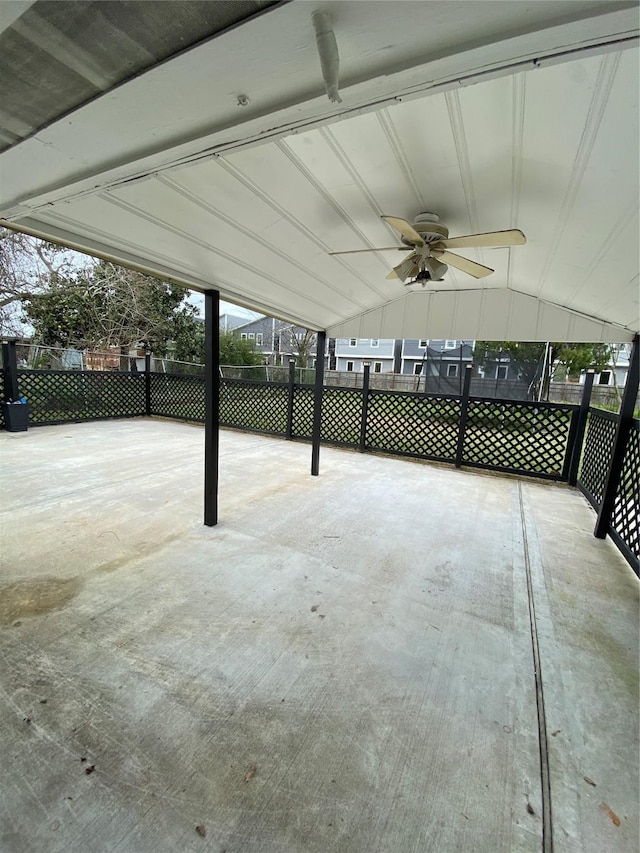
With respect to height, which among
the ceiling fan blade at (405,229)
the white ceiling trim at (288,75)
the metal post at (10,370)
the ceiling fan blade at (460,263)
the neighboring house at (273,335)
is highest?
the neighboring house at (273,335)

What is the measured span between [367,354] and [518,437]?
1438 centimetres

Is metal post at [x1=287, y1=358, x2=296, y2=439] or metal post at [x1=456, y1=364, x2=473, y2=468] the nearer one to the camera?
metal post at [x1=456, y1=364, x2=473, y2=468]

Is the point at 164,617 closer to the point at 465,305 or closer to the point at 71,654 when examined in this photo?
the point at 71,654

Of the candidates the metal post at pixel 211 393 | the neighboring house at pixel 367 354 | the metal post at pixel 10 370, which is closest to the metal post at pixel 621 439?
the metal post at pixel 211 393

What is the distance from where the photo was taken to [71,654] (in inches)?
61.8

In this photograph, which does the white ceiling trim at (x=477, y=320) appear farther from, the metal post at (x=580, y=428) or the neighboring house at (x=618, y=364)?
the neighboring house at (x=618, y=364)

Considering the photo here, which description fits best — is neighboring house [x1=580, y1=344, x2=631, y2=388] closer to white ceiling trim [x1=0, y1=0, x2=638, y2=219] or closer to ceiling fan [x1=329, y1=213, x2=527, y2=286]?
ceiling fan [x1=329, y1=213, x2=527, y2=286]

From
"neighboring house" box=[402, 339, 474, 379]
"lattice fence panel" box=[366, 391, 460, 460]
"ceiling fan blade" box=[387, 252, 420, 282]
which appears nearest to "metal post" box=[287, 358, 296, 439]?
"lattice fence panel" box=[366, 391, 460, 460]

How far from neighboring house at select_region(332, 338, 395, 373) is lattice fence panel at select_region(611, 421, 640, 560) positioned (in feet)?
49.0

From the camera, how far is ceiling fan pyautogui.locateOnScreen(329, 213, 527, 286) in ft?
5.77

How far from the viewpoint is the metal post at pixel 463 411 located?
4.95 metres

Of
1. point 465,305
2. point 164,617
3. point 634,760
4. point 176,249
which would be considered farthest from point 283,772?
point 465,305

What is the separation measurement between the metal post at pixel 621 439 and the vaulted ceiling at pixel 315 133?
1.96ft

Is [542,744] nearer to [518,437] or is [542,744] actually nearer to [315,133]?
[315,133]
